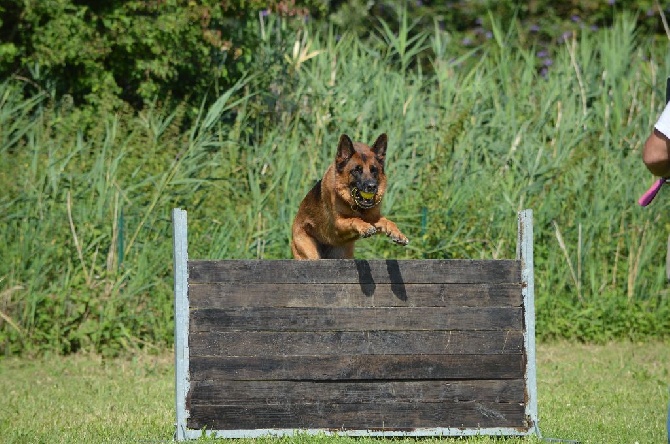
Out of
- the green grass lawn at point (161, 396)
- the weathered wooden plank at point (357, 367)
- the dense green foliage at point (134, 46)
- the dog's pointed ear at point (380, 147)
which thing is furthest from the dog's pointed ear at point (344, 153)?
the dense green foliage at point (134, 46)

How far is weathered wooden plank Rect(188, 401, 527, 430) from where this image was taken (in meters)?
5.39

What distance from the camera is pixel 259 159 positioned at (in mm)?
9938

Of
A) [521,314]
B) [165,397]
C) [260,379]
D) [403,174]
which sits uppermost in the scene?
[403,174]

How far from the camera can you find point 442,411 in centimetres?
545

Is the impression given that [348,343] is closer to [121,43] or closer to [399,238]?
[399,238]

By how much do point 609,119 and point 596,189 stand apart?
1.20 metres

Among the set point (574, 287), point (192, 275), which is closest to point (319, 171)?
point (574, 287)

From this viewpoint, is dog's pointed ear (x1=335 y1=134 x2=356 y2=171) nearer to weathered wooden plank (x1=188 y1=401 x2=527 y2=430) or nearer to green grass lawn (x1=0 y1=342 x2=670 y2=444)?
weathered wooden plank (x1=188 y1=401 x2=527 y2=430)

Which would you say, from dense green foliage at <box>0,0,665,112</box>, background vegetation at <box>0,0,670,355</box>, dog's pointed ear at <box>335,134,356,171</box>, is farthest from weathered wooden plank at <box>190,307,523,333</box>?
dense green foliage at <box>0,0,665,112</box>

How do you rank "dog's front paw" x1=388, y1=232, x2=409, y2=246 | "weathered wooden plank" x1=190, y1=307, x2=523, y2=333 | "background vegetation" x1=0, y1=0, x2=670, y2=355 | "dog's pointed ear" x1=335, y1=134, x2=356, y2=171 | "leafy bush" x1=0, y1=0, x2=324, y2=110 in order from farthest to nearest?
"leafy bush" x1=0, y1=0, x2=324, y2=110 < "background vegetation" x1=0, y1=0, x2=670, y2=355 < "dog's pointed ear" x1=335, y1=134, x2=356, y2=171 < "weathered wooden plank" x1=190, y1=307, x2=523, y2=333 < "dog's front paw" x1=388, y1=232, x2=409, y2=246

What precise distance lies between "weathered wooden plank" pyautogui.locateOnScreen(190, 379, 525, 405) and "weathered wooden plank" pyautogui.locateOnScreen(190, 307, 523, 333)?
0.30 meters

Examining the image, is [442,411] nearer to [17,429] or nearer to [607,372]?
[17,429]

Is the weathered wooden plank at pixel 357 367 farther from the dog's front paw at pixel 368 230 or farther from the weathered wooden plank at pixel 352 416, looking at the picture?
the dog's front paw at pixel 368 230

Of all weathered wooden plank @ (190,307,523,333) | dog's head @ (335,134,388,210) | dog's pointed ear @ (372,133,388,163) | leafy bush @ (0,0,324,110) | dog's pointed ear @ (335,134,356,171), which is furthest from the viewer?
leafy bush @ (0,0,324,110)
